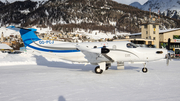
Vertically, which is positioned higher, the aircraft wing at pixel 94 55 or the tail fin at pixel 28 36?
the tail fin at pixel 28 36

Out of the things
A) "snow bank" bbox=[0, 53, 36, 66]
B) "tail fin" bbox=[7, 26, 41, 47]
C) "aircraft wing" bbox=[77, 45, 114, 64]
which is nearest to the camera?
"aircraft wing" bbox=[77, 45, 114, 64]

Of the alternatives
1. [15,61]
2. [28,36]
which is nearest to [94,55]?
[28,36]

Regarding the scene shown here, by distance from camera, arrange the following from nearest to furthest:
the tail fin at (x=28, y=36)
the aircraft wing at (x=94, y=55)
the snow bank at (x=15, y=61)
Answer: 1. the aircraft wing at (x=94, y=55)
2. the tail fin at (x=28, y=36)
3. the snow bank at (x=15, y=61)

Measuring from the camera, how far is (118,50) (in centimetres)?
1460

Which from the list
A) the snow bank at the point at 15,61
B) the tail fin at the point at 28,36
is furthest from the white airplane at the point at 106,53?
the snow bank at the point at 15,61

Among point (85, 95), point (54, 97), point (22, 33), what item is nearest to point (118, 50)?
point (85, 95)

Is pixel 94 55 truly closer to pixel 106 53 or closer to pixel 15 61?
pixel 106 53

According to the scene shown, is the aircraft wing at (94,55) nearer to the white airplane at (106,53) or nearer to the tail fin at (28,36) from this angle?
the white airplane at (106,53)

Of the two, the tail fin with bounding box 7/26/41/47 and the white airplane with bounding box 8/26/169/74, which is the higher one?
the tail fin with bounding box 7/26/41/47

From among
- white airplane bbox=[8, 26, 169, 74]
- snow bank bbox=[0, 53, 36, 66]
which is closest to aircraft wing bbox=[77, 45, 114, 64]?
white airplane bbox=[8, 26, 169, 74]

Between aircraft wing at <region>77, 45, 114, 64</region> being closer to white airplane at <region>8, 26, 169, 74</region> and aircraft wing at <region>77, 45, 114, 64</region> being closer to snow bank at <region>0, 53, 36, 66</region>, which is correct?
white airplane at <region>8, 26, 169, 74</region>

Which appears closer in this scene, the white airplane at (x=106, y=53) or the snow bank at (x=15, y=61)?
the white airplane at (x=106, y=53)

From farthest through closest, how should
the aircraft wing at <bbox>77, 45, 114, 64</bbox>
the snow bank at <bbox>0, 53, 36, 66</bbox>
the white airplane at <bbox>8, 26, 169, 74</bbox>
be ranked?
the snow bank at <bbox>0, 53, 36, 66</bbox> → the white airplane at <bbox>8, 26, 169, 74</bbox> → the aircraft wing at <bbox>77, 45, 114, 64</bbox>

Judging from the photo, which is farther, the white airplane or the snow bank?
the snow bank
